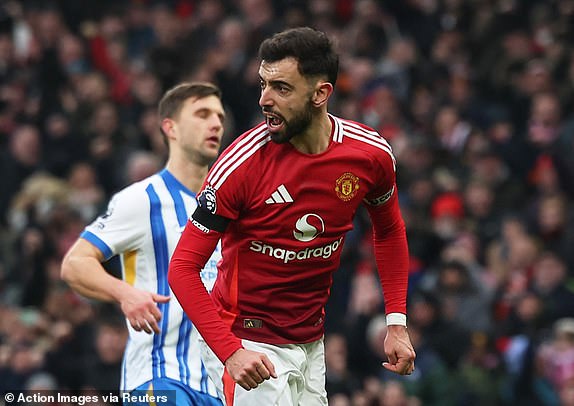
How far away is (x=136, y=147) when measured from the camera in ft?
46.0

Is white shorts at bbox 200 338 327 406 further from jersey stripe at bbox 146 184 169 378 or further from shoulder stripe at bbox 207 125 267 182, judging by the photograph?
shoulder stripe at bbox 207 125 267 182

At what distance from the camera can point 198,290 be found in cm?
520

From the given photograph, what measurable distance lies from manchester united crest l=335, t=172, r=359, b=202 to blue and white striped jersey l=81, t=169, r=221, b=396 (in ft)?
3.49

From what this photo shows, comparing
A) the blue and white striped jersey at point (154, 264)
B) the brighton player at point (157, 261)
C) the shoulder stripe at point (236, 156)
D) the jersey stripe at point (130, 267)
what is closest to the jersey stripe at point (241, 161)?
the shoulder stripe at point (236, 156)

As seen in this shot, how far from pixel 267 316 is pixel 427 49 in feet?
32.2

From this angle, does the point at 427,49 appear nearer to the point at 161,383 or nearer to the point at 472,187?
the point at 472,187

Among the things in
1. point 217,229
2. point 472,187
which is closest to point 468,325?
point 472,187

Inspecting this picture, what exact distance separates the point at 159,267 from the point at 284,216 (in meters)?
1.19

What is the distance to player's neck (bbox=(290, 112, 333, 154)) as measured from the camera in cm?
536

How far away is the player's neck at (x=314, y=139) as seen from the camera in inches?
211

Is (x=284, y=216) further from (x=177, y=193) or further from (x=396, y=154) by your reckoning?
(x=396, y=154)

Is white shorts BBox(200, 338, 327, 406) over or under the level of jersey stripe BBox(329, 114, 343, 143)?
under

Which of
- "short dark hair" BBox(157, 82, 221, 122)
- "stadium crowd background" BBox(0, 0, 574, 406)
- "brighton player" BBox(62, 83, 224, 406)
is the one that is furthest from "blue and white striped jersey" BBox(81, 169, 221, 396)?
"stadium crowd background" BBox(0, 0, 574, 406)

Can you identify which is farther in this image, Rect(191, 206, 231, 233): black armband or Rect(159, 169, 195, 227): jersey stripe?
Rect(159, 169, 195, 227): jersey stripe
